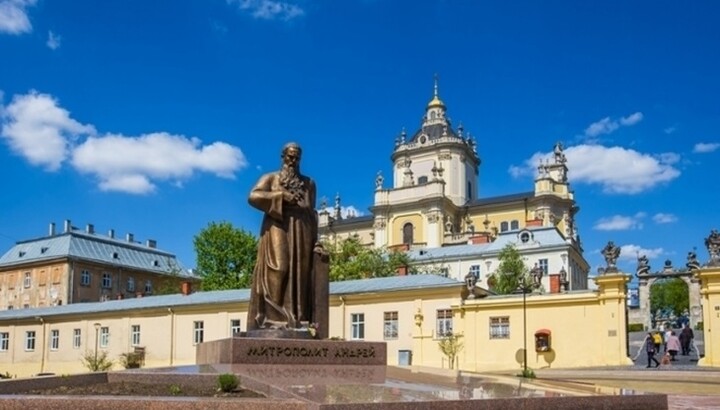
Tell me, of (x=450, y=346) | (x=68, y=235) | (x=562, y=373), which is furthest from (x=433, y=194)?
(x=562, y=373)

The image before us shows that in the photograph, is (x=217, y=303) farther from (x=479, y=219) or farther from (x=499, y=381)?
(x=479, y=219)

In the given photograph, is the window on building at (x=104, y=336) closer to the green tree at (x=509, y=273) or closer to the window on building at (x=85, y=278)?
the window on building at (x=85, y=278)

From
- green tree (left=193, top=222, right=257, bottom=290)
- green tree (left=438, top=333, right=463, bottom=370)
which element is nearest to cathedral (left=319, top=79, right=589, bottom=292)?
green tree (left=193, top=222, right=257, bottom=290)

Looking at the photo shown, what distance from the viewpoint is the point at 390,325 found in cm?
3794

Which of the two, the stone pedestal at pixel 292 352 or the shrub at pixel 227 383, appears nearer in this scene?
the shrub at pixel 227 383

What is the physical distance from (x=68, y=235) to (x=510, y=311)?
48.9 m

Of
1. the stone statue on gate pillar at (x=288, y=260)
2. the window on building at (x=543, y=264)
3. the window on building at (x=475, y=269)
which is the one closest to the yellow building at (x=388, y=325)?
the stone statue on gate pillar at (x=288, y=260)

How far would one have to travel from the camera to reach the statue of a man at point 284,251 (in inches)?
450

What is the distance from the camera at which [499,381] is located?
1060 cm

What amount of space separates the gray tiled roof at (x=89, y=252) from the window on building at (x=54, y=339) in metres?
21.2

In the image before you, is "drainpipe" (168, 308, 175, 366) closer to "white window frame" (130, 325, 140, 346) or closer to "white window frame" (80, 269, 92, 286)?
"white window frame" (130, 325, 140, 346)

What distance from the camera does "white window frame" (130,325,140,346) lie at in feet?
144

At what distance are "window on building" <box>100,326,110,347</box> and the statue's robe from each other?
36.6 metres

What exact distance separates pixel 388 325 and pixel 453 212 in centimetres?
4761
